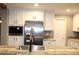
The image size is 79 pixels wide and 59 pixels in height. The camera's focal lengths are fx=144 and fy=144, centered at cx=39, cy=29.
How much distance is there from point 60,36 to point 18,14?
215 cm

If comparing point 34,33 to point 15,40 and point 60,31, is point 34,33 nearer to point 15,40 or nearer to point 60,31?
point 15,40

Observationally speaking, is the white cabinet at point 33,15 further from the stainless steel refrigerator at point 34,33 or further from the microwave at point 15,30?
the microwave at point 15,30

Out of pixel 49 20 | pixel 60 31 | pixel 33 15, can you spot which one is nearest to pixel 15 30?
pixel 33 15

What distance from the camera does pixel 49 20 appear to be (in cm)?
523

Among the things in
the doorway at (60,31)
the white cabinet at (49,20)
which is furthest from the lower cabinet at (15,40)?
the doorway at (60,31)

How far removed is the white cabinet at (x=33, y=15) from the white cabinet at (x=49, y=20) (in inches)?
8.3

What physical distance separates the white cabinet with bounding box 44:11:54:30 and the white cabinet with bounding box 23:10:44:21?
0.69 ft

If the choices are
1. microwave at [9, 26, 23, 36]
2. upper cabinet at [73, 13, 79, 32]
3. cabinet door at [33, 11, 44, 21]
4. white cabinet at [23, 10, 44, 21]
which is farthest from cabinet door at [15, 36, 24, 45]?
upper cabinet at [73, 13, 79, 32]

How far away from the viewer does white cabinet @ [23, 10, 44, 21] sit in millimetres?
5020

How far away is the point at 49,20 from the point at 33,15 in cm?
62

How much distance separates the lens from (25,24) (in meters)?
4.77
